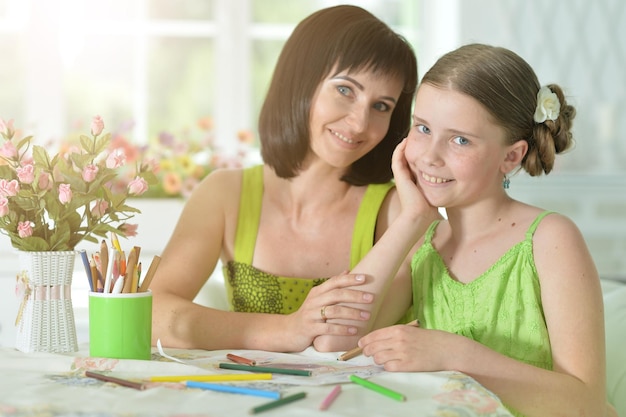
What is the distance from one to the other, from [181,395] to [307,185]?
0.99 meters

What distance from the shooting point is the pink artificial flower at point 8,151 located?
1418 mm

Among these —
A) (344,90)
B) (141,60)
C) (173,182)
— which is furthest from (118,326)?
(141,60)

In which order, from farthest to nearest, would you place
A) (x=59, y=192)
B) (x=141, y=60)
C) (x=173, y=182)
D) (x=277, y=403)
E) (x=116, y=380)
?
(x=141, y=60), (x=173, y=182), (x=59, y=192), (x=116, y=380), (x=277, y=403)

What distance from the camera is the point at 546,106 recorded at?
61.7 inches

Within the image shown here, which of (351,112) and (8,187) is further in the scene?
(351,112)

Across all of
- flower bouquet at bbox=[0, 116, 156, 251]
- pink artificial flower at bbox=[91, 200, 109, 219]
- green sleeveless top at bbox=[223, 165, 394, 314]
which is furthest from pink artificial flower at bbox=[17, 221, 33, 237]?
green sleeveless top at bbox=[223, 165, 394, 314]

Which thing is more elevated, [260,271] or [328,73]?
[328,73]

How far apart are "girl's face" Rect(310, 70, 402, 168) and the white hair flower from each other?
1.18 ft

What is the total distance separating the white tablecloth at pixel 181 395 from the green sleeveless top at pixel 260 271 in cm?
61

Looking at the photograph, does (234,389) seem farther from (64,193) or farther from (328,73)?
(328,73)

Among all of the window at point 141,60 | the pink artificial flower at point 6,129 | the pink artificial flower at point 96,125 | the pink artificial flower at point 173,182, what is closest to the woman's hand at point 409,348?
the pink artificial flower at point 96,125

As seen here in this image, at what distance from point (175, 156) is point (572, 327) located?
89.2 inches

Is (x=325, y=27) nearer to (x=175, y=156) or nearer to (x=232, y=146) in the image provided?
(x=175, y=156)

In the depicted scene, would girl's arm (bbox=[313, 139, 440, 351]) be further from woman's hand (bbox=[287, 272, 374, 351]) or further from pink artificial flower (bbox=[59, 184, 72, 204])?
pink artificial flower (bbox=[59, 184, 72, 204])
